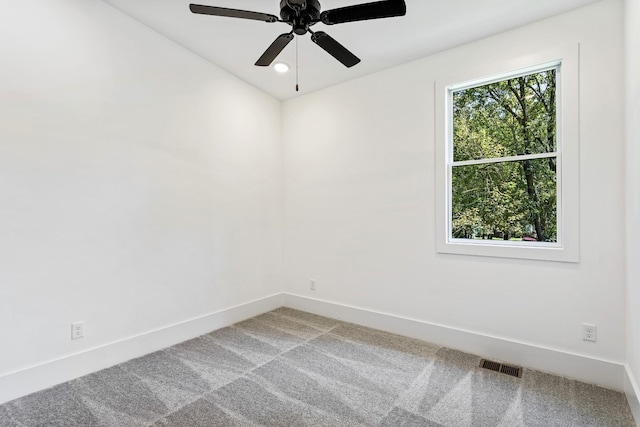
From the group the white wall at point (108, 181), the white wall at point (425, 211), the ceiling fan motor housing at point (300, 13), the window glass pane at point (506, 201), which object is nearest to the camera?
the ceiling fan motor housing at point (300, 13)

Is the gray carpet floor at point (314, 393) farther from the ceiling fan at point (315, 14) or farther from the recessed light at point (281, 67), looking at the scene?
the recessed light at point (281, 67)

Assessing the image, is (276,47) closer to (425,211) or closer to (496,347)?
(425,211)

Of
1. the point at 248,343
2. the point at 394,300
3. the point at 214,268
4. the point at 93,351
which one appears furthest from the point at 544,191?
the point at 93,351

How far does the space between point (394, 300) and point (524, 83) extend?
231 cm

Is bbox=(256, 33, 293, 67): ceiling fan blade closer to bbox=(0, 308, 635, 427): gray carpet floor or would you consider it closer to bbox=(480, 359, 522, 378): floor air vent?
bbox=(0, 308, 635, 427): gray carpet floor

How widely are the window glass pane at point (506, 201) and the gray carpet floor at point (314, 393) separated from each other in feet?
3.65

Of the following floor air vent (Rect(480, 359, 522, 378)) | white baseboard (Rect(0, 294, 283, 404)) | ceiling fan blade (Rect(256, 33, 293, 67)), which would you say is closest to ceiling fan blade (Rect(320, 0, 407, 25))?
ceiling fan blade (Rect(256, 33, 293, 67))

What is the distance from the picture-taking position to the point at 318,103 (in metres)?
3.79

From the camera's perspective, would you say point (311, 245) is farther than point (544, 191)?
Yes

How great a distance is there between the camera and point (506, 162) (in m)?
2.71

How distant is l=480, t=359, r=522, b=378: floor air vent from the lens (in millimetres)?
2395

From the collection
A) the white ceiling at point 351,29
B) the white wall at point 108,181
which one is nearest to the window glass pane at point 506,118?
the white ceiling at point 351,29

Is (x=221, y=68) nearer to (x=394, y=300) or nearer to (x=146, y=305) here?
(x=146, y=305)

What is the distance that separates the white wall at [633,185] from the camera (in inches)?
71.9
